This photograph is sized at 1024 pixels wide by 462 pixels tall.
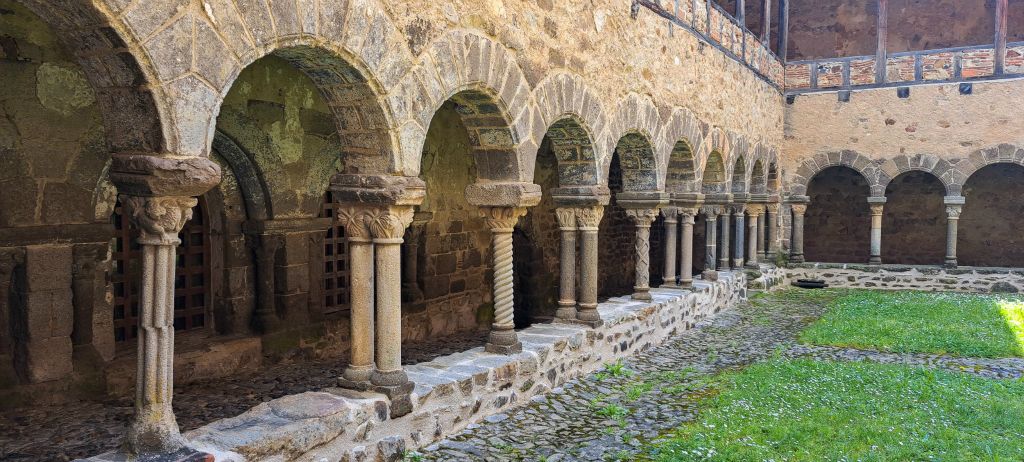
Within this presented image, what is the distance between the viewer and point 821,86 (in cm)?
1747

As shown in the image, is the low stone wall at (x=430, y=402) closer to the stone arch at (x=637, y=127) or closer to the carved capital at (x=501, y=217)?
the carved capital at (x=501, y=217)

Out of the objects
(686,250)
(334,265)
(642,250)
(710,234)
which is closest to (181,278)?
(334,265)

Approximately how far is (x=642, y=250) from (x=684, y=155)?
215cm

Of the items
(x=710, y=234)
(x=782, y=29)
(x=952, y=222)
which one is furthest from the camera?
(x=782, y=29)

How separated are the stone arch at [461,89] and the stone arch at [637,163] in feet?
10.0

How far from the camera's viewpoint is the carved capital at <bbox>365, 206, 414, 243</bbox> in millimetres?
5152

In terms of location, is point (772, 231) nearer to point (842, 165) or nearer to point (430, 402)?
point (842, 165)

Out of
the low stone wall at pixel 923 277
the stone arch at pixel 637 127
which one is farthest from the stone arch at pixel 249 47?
the low stone wall at pixel 923 277

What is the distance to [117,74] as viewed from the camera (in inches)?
142

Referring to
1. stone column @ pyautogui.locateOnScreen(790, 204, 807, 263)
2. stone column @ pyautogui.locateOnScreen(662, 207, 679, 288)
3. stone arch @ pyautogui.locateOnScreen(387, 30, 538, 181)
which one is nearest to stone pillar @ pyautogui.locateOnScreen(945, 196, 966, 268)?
stone column @ pyautogui.locateOnScreen(790, 204, 807, 263)

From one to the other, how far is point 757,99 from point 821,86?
10.4 feet

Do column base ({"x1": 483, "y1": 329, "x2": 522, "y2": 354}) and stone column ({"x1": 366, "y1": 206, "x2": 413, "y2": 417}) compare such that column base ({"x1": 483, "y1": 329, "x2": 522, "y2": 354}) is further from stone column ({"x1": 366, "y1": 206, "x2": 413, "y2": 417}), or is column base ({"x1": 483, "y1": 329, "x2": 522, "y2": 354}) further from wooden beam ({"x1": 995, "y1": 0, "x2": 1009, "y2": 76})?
wooden beam ({"x1": 995, "y1": 0, "x2": 1009, "y2": 76})

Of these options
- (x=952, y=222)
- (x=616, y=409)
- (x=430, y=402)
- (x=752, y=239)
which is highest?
(x=952, y=222)

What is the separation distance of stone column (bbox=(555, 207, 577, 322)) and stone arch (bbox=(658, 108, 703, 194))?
3.04 metres
